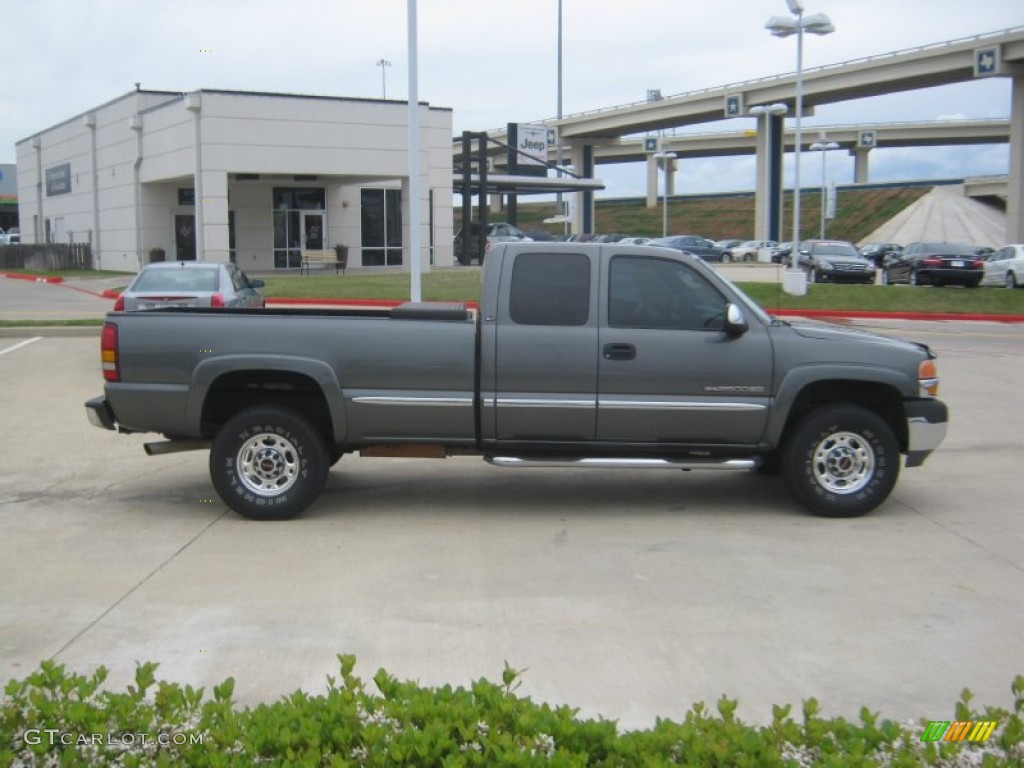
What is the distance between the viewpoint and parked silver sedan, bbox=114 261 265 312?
15852 millimetres

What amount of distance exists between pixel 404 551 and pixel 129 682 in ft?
8.19

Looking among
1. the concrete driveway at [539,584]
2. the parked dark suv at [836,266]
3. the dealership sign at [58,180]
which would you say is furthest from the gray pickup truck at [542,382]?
the dealership sign at [58,180]

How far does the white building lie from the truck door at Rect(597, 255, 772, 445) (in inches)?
1313

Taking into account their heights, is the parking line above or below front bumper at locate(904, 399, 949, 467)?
below

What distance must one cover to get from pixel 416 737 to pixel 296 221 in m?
44.6

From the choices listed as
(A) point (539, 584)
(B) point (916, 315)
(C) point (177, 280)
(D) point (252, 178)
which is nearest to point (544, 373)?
(A) point (539, 584)

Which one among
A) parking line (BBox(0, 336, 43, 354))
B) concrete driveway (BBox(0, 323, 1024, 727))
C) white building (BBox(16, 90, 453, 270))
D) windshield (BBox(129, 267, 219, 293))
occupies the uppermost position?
white building (BBox(16, 90, 453, 270))

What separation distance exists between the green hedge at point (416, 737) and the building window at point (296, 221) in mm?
43321

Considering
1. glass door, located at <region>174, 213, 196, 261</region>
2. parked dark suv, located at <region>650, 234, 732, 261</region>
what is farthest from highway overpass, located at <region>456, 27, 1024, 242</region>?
glass door, located at <region>174, 213, 196, 261</region>

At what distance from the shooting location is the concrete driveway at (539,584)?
17.2 ft

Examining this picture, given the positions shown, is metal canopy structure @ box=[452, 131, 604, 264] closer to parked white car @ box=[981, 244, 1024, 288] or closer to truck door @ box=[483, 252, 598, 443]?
parked white car @ box=[981, 244, 1024, 288]

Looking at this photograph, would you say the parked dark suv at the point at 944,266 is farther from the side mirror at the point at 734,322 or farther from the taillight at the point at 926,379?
the side mirror at the point at 734,322

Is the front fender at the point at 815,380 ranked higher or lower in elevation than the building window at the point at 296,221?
lower

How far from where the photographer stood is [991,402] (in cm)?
1398
